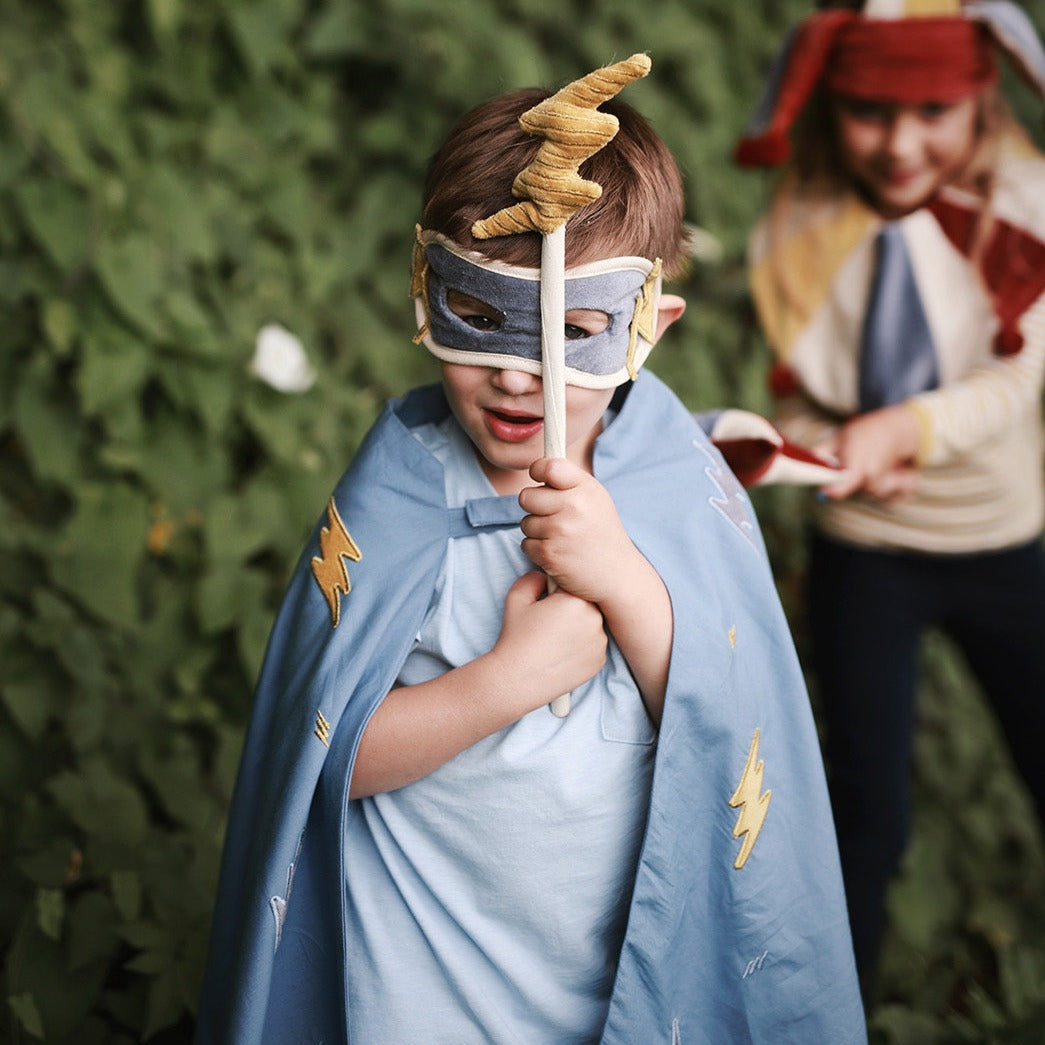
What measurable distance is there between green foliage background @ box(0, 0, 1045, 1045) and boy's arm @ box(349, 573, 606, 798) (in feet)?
3.11

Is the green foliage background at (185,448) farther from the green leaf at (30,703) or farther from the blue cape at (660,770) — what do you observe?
the blue cape at (660,770)

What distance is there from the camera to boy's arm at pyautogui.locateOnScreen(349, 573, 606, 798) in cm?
136

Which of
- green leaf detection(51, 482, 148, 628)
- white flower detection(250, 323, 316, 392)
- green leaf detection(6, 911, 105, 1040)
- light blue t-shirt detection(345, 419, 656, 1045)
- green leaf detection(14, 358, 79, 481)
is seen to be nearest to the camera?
light blue t-shirt detection(345, 419, 656, 1045)

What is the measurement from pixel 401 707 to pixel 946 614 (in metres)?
1.34

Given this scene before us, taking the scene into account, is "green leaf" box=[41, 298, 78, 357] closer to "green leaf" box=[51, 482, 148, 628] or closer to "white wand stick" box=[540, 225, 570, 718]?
"green leaf" box=[51, 482, 148, 628]

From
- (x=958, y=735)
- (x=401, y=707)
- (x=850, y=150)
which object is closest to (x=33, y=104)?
(x=850, y=150)

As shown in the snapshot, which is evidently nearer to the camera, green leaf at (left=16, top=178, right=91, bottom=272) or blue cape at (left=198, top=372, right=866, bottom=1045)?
blue cape at (left=198, top=372, right=866, bottom=1045)

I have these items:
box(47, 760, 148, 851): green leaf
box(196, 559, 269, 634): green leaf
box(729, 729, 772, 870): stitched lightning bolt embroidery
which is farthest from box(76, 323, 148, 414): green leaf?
box(729, 729, 772, 870): stitched lightning bolt embroidery

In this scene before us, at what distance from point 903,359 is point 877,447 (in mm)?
220

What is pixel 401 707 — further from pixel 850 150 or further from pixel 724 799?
pixel 850 150

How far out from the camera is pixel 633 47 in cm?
412

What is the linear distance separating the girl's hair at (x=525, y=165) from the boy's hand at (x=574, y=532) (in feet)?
0.77

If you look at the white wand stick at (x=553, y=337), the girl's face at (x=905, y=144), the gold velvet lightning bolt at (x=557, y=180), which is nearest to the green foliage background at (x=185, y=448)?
the girl's face at (x=905, y=144)

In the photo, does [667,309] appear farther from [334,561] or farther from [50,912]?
[50,912]
